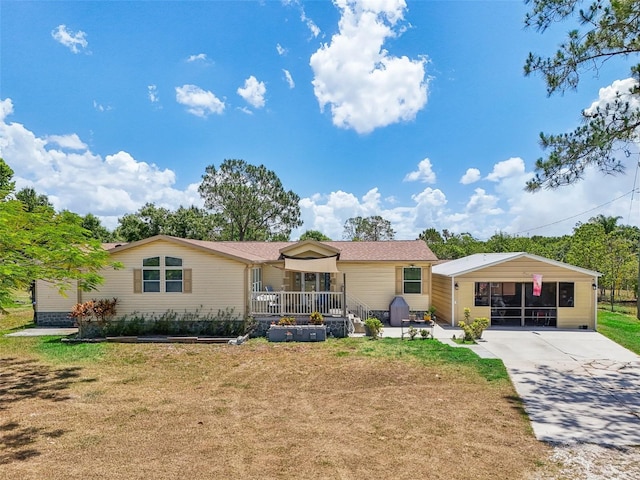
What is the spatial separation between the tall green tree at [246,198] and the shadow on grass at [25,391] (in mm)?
28788

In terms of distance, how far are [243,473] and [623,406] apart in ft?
25.7

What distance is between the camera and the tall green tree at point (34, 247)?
8961 millimetres

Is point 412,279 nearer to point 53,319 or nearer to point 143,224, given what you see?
point 53,319

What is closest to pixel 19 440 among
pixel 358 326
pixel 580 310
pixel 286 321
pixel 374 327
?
pixel 286 321

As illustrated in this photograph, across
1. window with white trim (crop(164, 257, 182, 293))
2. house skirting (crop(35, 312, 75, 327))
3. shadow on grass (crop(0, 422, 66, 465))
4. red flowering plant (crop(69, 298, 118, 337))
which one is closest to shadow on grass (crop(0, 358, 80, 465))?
shadow on grass (crop(0, 422, 66, 465))

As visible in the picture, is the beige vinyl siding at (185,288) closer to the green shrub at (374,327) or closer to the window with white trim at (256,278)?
the window with white trim at (256,278)

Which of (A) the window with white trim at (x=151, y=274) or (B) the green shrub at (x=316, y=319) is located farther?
(A) the window with white trim at (x=151, y=274)

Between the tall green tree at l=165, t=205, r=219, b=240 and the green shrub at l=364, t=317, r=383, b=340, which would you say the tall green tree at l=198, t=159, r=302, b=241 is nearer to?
the tall green tree at l=165, t=205, r=219, b=240

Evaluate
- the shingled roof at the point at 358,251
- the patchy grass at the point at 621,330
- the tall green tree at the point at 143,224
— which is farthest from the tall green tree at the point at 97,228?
the patchy grass at the point at 621,330

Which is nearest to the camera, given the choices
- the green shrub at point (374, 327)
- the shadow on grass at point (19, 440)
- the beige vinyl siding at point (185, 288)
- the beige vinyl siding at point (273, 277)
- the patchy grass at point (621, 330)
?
the shadow on grass at point (19, 440)

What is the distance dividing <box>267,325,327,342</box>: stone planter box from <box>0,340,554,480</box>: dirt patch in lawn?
3.25 m

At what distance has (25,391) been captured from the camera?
852 centimetres

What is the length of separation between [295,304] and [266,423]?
8683 millimetres

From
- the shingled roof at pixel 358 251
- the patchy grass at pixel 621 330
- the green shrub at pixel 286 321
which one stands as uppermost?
the shingled roof at pixel 358 251
